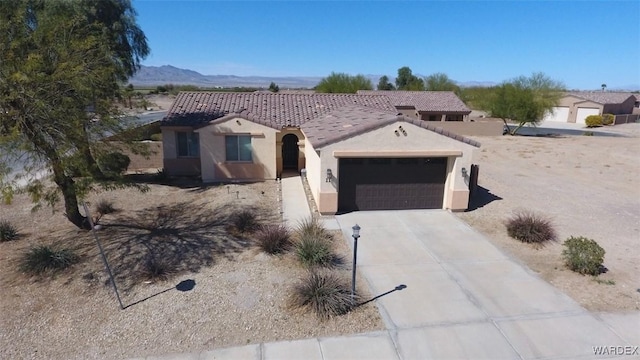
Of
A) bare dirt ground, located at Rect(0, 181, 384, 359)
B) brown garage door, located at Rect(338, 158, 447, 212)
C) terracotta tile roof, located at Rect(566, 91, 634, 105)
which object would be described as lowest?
bare dirt ground, located at Rect(0, 181, 384, 359)

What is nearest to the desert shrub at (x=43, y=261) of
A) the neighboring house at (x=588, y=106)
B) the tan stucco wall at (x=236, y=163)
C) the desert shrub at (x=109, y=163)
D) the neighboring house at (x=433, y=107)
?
the desert shrub at (x=109, y=163)

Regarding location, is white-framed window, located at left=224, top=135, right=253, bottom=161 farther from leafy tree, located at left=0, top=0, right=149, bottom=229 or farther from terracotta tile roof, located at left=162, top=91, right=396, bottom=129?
leafy tree, located at left=0, top=0, right=149, bottom=229

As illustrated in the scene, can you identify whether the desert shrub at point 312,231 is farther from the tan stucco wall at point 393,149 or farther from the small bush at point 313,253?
the tan stucco wall at point 393,149

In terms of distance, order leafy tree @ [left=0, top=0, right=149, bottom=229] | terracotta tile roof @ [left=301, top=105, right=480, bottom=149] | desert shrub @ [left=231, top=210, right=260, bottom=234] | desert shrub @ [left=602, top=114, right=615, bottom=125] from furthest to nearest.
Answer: desert shrub @ [left=602, top=114, right=615, bottom=125], terracotta tile roof @ [left=301, top=105, right=480, bottom=149], desert shrub @ [left=231, top=210, right=260, bottom=234], leafy tree @ [left=0, top=0, right=149, bottom=229]

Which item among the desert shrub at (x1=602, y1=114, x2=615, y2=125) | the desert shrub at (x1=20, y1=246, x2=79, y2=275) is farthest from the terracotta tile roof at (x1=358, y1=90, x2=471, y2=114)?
the desert shrub at (x1=20, y1=246, x2=79, y2=275)

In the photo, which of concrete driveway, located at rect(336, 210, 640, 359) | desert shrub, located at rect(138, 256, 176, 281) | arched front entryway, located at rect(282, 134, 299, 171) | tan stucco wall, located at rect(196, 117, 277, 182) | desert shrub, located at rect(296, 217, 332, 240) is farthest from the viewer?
arched front entryway, located at rect(282, 134, 299, 171)

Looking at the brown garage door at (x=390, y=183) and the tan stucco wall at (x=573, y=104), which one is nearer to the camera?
the brown garage door at (x=390, y=183)
